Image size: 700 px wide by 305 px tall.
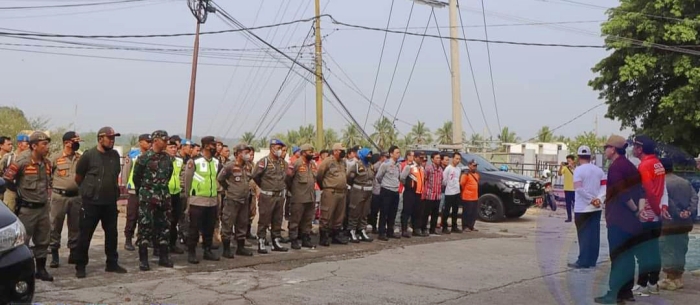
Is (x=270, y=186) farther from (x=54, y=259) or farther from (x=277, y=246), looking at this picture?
(x=54, y=259)

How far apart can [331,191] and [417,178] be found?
2185 mm

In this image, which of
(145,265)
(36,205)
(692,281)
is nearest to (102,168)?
(36,205)

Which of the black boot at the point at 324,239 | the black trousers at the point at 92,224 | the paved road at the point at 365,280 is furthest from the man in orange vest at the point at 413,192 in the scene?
the black trousers at the point at 92,224

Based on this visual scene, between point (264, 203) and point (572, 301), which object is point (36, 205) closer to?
point (264, 203)

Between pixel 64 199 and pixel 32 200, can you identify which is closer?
pixel 32 200

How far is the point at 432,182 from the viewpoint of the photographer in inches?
543

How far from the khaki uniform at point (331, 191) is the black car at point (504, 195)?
22.8ft

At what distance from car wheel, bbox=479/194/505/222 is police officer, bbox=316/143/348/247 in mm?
7233

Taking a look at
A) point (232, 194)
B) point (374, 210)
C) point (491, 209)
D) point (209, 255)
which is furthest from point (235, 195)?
point (491, 209)

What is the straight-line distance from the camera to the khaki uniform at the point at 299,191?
1123 centimetres

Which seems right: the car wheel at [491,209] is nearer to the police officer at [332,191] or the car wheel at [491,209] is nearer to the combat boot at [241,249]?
the police officer at [332,191]

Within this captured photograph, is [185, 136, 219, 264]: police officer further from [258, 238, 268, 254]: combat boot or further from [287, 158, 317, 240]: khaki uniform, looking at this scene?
[287, 158, 317, 240]: khaki uniform

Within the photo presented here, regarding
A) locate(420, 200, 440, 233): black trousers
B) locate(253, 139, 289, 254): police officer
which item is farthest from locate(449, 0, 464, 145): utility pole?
locate(253, 139, 289, 254): police officer

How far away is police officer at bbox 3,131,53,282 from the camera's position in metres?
7.82
